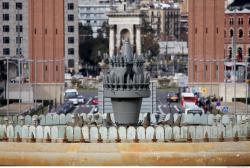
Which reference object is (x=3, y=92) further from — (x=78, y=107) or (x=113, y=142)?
(x=113, y=142)

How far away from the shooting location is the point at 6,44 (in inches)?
4496

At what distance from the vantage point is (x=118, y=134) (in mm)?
32875

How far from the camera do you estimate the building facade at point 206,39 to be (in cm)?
7531

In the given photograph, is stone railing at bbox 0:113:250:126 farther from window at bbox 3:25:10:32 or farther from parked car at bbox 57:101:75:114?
window at bbox 3:25:10:32

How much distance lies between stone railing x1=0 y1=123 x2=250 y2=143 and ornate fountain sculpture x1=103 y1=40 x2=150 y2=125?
371 centimetres

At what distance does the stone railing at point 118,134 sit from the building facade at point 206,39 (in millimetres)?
41373

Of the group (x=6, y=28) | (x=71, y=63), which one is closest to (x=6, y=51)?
(x=6, y=28)

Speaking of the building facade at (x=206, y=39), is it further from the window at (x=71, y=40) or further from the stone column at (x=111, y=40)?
the stone column at (x=111, y=40)

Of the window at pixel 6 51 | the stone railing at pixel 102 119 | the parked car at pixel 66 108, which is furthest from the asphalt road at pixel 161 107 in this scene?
the window at pixel 6 51

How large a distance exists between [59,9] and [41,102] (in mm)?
8699

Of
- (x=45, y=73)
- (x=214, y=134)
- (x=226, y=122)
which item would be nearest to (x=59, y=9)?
(x=45, y=73)


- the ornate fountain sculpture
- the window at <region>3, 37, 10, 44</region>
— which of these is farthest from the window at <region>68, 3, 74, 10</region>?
the ornate fountain sculpture

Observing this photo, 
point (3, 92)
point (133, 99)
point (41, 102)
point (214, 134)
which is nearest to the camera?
point (214, 134)

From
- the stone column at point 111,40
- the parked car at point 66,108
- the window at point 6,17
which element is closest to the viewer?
the parked car at point 66,108
